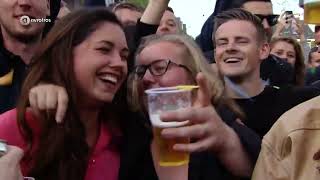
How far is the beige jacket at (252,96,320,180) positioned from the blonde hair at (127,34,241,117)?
55cm

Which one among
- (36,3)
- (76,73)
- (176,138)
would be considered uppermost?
(36,3)

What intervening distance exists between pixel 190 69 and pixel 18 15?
3.24ft

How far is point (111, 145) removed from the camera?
204cm

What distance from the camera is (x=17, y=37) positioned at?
8.70ft

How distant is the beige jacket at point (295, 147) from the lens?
1.44m

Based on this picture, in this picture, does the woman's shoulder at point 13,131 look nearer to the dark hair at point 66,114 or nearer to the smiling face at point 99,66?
the dark hair at point 66,114

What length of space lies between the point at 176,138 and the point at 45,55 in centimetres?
81

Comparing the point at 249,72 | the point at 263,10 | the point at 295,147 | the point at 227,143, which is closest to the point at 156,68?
the point at 227,143

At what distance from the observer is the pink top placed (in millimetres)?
1885

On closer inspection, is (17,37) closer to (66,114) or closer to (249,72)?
(66,114)

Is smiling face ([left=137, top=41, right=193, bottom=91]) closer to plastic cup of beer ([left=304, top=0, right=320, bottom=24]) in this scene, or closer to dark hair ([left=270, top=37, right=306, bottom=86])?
plastic cup of beer ([left=304, top=0, right=320, bottom=24])

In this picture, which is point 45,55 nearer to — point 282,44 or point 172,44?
point 172,44

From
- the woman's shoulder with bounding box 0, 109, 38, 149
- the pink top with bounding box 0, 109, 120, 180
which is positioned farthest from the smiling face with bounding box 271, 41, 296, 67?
the woman's shoulder with bounding box 0, 109, 38, 149

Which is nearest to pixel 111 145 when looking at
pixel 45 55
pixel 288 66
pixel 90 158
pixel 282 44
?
pixel 90 158
